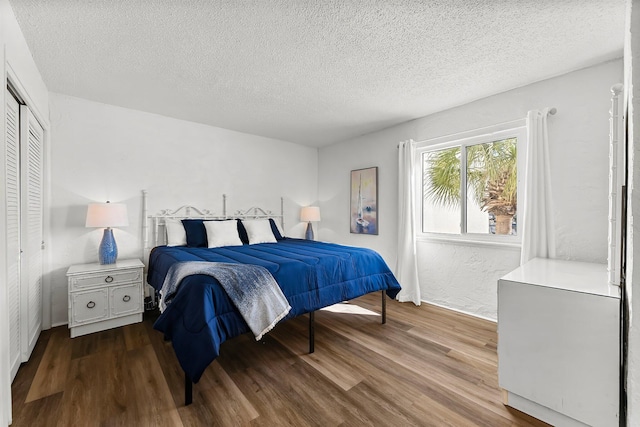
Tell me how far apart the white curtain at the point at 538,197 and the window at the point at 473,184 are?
21cm

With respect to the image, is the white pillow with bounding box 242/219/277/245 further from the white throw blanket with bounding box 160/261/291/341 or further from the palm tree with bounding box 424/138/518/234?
the palm tree with bounding box 424/138/518/234

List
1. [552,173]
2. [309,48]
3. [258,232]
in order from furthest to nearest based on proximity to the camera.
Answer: [258,232]
[552,173]
[309,48]

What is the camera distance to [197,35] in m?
1.96

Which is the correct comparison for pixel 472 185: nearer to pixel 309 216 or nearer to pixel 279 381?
pixel 309 216

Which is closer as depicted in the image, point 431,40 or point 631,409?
point 631,409

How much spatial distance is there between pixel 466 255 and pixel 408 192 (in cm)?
104

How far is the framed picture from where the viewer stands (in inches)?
168

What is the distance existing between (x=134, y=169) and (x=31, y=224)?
3.93 feet

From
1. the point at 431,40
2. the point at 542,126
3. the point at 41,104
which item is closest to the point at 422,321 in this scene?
the point at 542,126

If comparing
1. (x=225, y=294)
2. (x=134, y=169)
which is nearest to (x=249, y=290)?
(x=225, y=294)

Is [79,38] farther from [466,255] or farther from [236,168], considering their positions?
[466,255]

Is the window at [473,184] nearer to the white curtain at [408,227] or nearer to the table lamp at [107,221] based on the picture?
the white curtain at [408,227]

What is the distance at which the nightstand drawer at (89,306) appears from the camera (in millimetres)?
2598

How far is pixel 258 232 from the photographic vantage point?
148 inches
